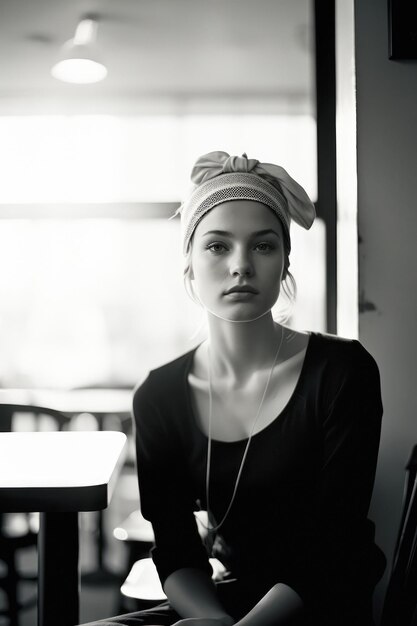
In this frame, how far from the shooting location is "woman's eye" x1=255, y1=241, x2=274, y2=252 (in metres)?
1.23

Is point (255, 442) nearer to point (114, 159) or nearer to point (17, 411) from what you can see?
point (17, 411)

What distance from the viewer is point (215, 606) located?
1.16 metres

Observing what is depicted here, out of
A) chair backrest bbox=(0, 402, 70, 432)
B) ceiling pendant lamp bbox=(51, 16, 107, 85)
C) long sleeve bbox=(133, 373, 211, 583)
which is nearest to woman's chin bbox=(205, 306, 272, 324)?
long sleeve bbox=(133, 373, 211, 583)

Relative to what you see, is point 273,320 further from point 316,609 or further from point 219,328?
point 316,609

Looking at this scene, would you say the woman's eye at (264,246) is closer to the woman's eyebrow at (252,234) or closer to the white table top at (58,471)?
the woman's eyebrow at (252,234)

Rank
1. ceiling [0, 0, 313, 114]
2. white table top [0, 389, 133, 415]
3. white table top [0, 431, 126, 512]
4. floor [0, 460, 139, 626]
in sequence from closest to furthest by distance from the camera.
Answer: white table top [0, 431, 126, 512], floor [0, 460, 139, 626], ceiling [0, 0, 313, 114], white table top [0, 389, 133, 415]

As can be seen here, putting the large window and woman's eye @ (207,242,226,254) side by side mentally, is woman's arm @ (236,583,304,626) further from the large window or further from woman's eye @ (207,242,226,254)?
the large window

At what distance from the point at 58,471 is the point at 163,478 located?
0.27m

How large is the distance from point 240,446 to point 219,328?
0.26 metres

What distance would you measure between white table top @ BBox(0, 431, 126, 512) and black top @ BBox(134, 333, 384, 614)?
0.43 ft

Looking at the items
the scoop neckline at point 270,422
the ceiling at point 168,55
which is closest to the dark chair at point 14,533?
the scoop neckline at point 270,422

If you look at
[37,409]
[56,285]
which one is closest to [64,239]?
[56,285]

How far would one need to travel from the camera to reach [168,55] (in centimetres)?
243

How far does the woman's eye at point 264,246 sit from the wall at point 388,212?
53 centimetres
